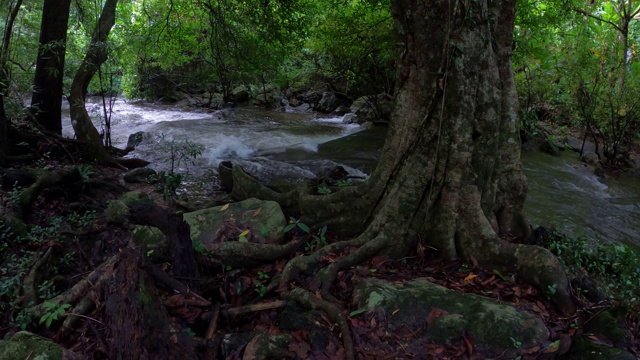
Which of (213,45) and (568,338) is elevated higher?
(213,45)

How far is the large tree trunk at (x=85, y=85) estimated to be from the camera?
27.2ft

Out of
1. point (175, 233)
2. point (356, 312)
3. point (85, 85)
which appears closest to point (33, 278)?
point (175, 233)

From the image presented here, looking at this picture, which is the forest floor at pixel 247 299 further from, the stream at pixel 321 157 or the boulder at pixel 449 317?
the stream at pixel 321 157

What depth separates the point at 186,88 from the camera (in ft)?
84.9

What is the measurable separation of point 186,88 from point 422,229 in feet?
79.5

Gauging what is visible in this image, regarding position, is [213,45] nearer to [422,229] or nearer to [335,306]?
[422,229]

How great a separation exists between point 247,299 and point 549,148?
43.9 feet

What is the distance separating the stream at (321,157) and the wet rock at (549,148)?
0.28 m

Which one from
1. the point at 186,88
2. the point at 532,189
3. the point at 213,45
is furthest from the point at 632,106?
the point at 186,88

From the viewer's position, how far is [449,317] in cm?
331

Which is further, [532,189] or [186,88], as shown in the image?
[186,88]

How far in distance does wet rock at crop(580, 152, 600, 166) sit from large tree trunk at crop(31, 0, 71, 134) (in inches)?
573

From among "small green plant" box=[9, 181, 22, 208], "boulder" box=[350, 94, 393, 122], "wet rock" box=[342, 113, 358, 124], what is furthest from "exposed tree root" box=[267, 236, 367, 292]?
"wet rock" box=[342, 113, 358, 124]

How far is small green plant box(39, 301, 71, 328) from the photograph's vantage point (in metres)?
3.36
